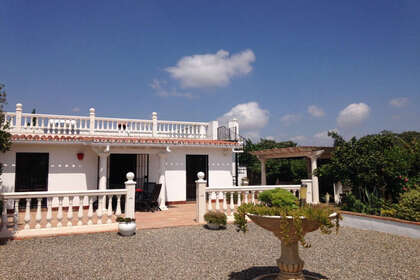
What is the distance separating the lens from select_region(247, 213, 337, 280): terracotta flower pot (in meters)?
3.44

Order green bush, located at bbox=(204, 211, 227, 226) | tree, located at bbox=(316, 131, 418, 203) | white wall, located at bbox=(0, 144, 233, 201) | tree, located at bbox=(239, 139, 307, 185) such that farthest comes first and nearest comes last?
tree, located at bbox=(239, 139, 307, 185)
white wall, located at bbox=(0, 144, 233, 201)
tree, located at bbox=(316, 131, 418, 203)
green bush, located at bbox=(204, 211, 227, 226)

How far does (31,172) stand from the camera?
11.9 metres

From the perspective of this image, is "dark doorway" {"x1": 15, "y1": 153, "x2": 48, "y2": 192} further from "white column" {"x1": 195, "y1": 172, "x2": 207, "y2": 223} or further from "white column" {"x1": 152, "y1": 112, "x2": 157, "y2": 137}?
"white column" {"x1": 195, "y1": 172, "x2": 207, "y2": 223}

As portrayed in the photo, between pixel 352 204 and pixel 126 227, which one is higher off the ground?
pixel 352 204

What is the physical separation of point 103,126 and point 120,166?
203cm

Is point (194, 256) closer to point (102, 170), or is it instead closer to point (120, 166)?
point (102, 170)

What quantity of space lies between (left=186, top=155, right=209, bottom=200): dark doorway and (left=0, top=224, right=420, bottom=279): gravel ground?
6565mm

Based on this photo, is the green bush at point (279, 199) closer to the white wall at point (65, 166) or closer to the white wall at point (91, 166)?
the white wall at point (91, 166)

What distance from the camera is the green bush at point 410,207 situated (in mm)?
7645

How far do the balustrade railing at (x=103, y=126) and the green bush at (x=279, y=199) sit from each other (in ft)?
35.9

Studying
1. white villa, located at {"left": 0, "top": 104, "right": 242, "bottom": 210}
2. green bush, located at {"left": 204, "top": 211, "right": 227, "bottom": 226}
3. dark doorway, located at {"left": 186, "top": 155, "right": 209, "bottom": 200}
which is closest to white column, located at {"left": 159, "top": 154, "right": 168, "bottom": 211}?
white villa, located at {"left": 0, "top": 104, "right": 242, "bottom": 210}

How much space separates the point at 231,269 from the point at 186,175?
9.44 metres

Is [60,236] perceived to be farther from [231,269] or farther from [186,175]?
[186,175]

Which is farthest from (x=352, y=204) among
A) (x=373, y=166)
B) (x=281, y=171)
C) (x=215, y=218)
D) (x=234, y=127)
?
(x=281, y=171)
